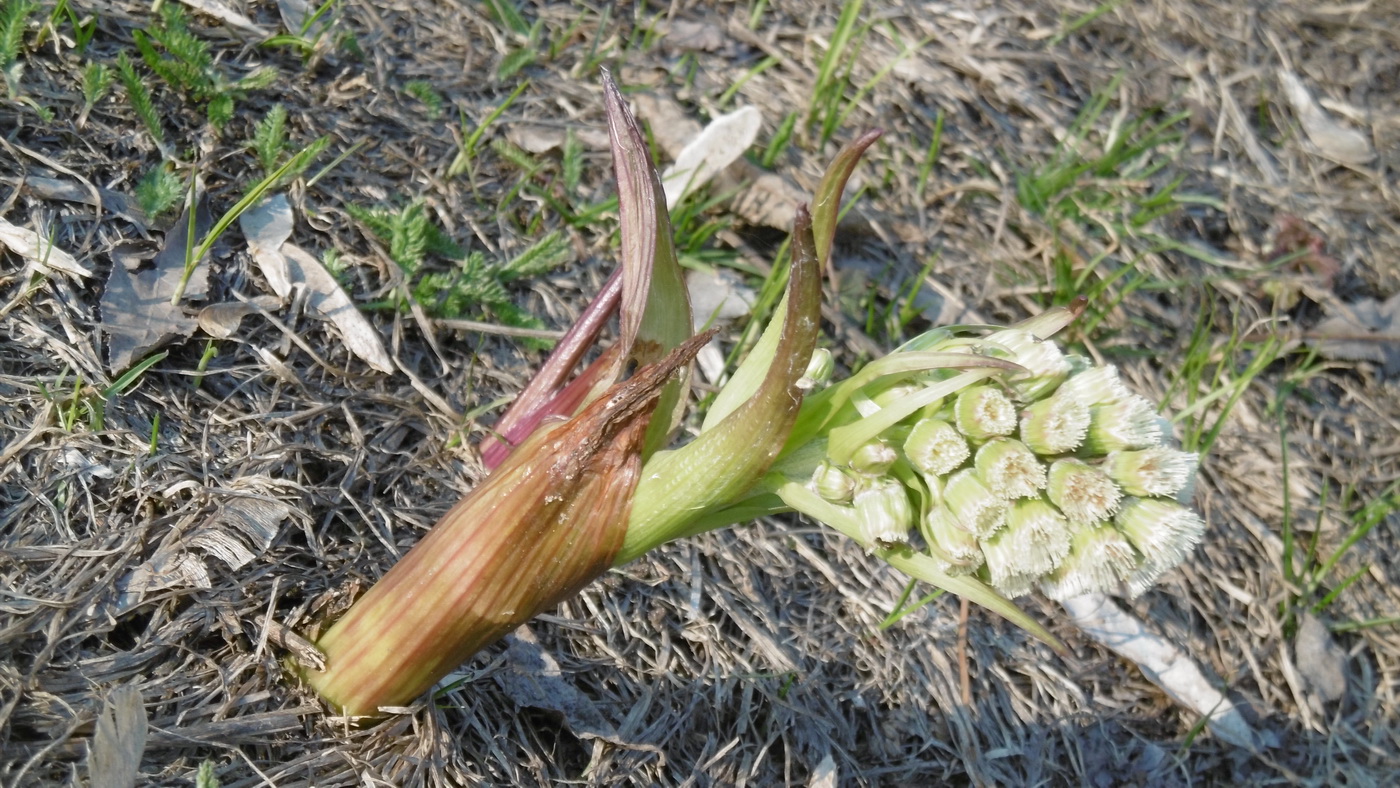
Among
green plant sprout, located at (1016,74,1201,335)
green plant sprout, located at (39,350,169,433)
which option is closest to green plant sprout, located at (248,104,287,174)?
green plant sprout, located at (39,350,169,433)

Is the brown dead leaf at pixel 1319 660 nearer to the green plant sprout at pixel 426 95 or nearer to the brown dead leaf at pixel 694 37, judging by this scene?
the brown dead leaf at pixel 694 37

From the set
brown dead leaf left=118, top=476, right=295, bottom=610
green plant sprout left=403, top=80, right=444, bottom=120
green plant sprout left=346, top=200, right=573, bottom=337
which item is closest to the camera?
brown dead leaf left=118, top=476, right=295, bottom=610

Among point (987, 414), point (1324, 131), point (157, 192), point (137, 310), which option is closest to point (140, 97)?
point (157, 192)

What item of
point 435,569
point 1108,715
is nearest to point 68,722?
point 435,569

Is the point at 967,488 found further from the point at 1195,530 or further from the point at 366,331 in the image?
the point at 366,331

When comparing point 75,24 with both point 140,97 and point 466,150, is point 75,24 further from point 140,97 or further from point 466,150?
point 466,150

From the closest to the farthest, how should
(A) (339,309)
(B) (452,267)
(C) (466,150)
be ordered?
(A) (339,309)
(B) (452,267)
(C) (466,150)

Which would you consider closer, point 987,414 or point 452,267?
point 987,414

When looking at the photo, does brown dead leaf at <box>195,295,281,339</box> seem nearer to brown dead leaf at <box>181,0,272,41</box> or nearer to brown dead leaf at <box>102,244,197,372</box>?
brown dead leaf at <box>102,244,197,372</box>
